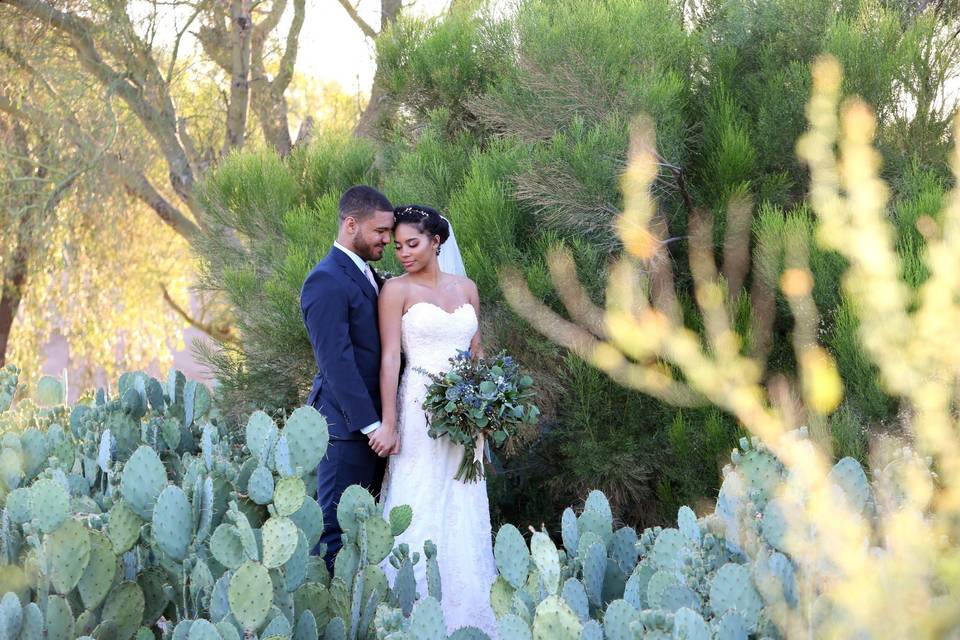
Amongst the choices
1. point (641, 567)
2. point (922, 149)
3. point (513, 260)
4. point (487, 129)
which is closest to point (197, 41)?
point (487, 129)

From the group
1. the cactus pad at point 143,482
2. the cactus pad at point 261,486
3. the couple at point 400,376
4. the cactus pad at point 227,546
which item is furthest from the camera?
the couple at point 400,376

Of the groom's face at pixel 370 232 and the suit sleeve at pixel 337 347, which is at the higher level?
the groom's face at pixel 370 232

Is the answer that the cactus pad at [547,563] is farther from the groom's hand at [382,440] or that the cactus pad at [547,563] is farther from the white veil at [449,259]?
the white veil at [449,259]

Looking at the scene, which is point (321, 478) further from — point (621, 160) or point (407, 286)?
point (621, 160)

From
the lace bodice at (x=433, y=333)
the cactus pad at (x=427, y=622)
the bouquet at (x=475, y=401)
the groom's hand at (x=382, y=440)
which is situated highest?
the lace bodice at (x=433, y=333)

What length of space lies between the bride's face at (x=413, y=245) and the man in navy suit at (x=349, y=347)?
0.20 meters

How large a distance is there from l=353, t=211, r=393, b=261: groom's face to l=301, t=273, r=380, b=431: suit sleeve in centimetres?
27

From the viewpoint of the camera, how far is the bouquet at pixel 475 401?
4027 mm

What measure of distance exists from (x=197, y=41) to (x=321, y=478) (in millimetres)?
9841

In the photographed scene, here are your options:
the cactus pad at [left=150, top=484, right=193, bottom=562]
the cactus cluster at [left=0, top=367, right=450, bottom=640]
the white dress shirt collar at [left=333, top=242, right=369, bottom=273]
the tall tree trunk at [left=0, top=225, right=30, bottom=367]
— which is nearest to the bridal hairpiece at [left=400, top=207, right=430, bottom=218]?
the white dress shirt collar at [left=333, top=242, right=369, bottom=273]

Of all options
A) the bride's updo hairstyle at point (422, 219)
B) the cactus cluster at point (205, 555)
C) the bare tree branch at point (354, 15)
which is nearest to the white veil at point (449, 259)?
the bride's updo hairstyle at point (422, 219)

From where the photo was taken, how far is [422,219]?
13.7 ft

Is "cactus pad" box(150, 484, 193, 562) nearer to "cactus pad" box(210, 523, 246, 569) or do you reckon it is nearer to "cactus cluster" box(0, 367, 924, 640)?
"cactus cluster" box(0, 367, 924, 640)

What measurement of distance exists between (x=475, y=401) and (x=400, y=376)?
19.2 inches
